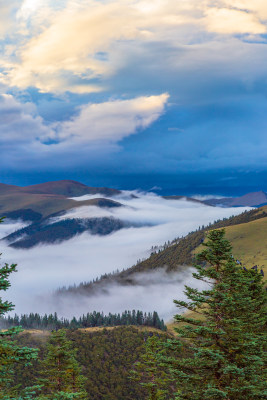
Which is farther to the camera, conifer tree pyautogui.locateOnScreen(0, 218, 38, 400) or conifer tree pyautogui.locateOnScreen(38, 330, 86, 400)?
conifer tree pyautogui.locateOnScreen(38, 330, 86, 400)

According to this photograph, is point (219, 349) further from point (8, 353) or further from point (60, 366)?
point (60, 366)

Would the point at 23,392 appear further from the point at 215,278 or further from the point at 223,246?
the point at 223,246

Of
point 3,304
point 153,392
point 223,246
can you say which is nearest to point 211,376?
point 223,246

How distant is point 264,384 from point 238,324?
412cm

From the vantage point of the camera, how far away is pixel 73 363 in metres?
48.2

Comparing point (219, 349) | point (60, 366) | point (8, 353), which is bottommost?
point (60, 366)

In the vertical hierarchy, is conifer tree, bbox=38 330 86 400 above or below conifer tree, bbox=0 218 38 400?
below

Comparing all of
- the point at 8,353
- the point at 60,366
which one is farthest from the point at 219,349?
the point at 60,366

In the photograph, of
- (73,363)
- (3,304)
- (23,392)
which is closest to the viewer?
(23,392)

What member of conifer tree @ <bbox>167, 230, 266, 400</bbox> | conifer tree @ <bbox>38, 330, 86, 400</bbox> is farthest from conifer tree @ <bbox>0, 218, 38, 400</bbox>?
conifer tree @ <bbox>38, 330, 86, 400</bbox>

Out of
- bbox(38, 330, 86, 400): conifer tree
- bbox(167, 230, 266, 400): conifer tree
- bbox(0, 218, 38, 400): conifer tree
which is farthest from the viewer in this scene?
bbox(38, 330, 86, 400): conifer tree

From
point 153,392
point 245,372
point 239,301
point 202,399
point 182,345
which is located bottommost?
point 153,392

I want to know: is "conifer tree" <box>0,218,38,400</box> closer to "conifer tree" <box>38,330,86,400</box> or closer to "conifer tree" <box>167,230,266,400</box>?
"conifer tree" <box>167,230,266,400</box>

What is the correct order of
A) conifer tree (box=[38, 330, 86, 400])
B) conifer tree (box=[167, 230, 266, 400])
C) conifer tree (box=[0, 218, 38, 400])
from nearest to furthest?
conifer tree (box=[0, 218, 38, 400]) < conifer tree (box=[167, 230, 266, 400]) < conifer tree (box=[38, 330, 86, 400])
